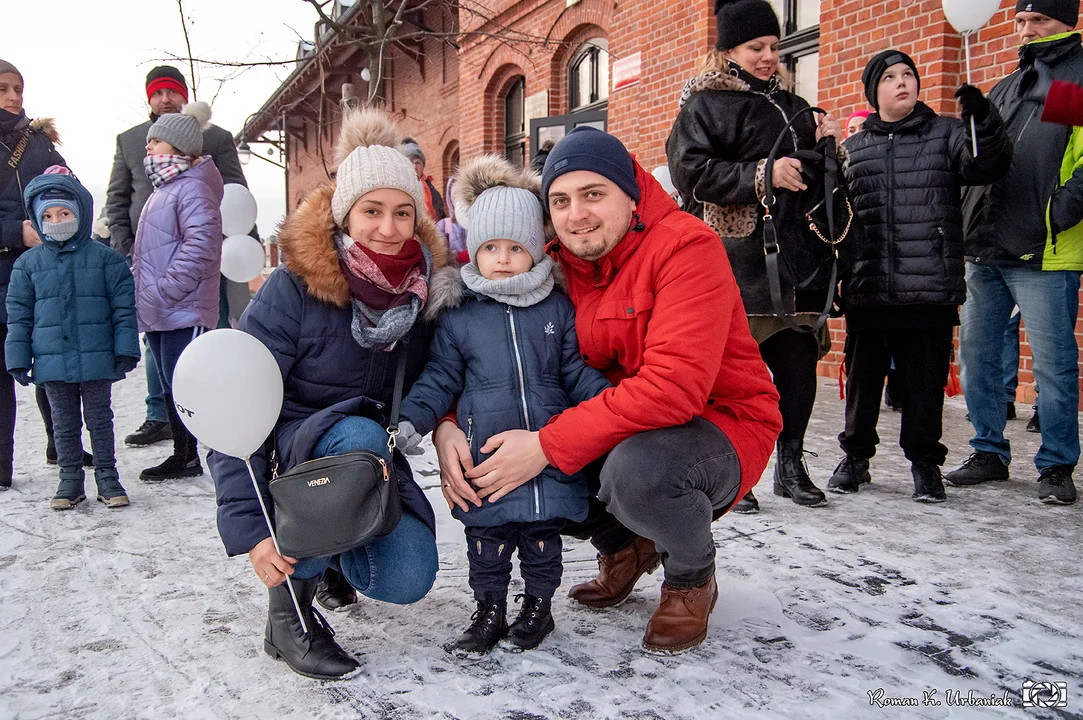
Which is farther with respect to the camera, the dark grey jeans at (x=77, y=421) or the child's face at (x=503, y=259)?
the dark grey jeans at (x=77, y=421)

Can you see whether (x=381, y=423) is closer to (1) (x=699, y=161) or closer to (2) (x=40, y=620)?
(2) (x=40, y=620)

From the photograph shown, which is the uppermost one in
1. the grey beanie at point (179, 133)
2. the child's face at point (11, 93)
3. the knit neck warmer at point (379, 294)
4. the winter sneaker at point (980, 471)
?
the child's face at point (11, 93)

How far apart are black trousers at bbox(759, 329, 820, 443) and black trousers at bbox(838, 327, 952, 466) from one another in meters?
0.41

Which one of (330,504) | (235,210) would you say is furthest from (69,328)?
(330,504)

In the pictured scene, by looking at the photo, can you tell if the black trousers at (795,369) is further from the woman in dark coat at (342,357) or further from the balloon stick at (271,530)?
the balloon stick at (271,530)

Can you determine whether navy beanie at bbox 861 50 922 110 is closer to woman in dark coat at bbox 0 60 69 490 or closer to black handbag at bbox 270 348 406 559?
black handbag at bbox 270 348 406 559

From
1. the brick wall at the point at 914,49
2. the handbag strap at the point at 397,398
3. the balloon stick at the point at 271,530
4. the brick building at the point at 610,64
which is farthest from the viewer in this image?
the brick building at the point at 610,64

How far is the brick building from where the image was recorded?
5176 millimetres

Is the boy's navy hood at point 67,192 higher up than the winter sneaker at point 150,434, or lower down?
higher up

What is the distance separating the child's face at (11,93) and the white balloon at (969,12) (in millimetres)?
4504

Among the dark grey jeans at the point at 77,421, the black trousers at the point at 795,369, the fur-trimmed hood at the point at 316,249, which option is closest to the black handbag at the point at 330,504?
the fur-trimmed hood at the point at 316,249

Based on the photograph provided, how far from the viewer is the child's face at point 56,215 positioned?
137 inches

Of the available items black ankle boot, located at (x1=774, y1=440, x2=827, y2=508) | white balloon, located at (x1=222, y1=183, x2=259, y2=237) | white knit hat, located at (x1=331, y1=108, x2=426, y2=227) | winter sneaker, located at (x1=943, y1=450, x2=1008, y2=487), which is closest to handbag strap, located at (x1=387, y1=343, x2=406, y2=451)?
white knit hat, located at (x1=331, y1=108, x2=426, y2=227)

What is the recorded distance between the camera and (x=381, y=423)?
2182 mm
